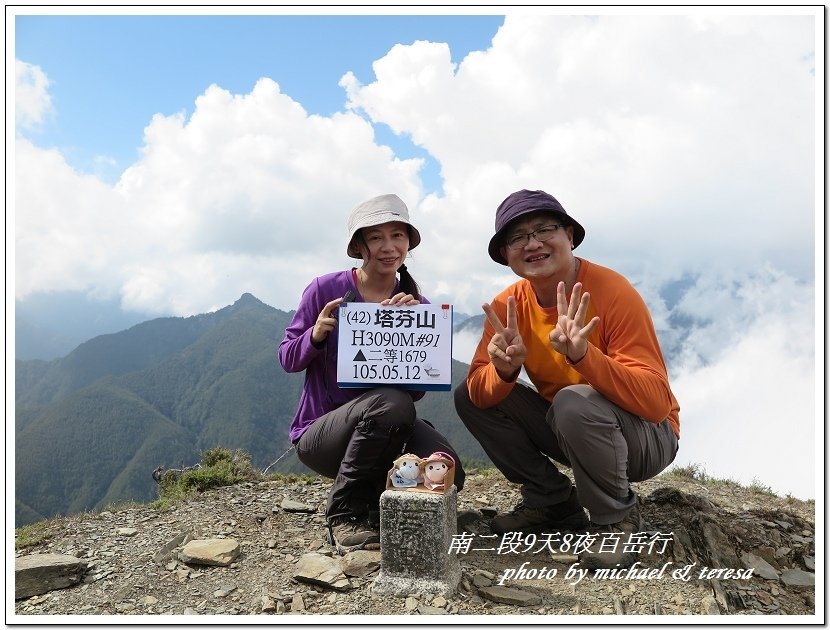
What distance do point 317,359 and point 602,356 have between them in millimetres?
2120

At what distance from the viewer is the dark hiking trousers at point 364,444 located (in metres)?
4.21

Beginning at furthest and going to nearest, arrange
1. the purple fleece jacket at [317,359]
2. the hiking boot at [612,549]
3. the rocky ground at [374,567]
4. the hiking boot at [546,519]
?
the hiking boot at [546,519]
the purple fleece jacket at [317,359]
the hiking boot at [612,549]
the rocky ground at [374,567]

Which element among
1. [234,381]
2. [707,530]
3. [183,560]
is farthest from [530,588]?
[234,381]

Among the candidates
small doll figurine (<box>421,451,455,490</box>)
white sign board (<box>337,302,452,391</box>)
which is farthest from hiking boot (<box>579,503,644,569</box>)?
white sign board (<box>337,302,452,391</box>)

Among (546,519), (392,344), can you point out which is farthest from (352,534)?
(546,519)

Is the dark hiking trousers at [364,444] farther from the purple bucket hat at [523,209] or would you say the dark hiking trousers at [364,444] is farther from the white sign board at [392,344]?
the purple bucket hat at [523,209]

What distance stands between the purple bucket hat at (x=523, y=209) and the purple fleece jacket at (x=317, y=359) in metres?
0.73

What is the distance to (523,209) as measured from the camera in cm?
418

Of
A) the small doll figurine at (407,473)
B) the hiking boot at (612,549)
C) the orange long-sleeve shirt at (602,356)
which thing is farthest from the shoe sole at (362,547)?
the hiking boot at (612,549)

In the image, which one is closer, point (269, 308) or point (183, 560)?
point (183, 560)

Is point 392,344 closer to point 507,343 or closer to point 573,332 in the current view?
point 507,343

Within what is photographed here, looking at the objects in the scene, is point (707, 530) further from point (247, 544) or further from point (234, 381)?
point (234, 381)

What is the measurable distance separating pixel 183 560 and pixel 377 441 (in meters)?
1.85

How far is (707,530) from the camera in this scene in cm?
482
